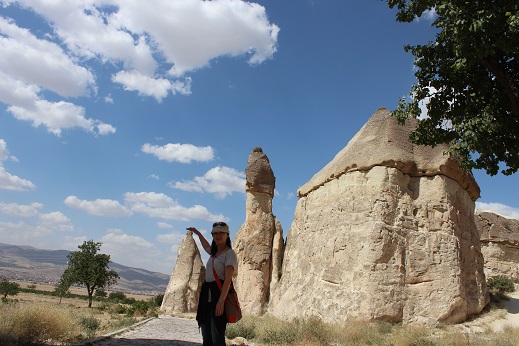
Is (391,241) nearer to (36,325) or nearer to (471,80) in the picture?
(471,80)

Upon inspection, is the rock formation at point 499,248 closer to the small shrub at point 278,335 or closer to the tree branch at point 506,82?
the small shrub at point 278,335

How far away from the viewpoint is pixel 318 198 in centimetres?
1866

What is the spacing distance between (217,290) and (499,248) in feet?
81.1

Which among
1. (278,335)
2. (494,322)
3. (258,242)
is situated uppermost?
(258,242)

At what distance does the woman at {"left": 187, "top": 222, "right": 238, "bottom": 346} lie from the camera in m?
5.32

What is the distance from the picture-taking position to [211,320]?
545cm

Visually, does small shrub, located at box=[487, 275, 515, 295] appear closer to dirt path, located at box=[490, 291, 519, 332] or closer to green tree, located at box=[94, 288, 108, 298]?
dirt path, located at box=[490, 291, 519, 332]

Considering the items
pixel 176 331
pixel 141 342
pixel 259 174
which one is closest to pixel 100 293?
pixel 259 174

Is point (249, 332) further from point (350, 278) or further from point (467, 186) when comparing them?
point (467, 186)

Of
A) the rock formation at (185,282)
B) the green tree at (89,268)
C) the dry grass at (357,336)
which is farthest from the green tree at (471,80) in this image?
the green tree at (89,268)

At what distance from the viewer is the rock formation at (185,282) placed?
87.4 feet

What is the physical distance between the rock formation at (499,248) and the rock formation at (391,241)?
936 centimetres

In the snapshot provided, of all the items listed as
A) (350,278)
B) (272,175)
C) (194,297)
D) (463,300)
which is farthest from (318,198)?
(194,297)

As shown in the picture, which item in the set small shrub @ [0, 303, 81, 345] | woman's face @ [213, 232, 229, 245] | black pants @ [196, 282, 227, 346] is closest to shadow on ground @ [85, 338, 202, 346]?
small shrub @ [0, 303, 81, 345]
